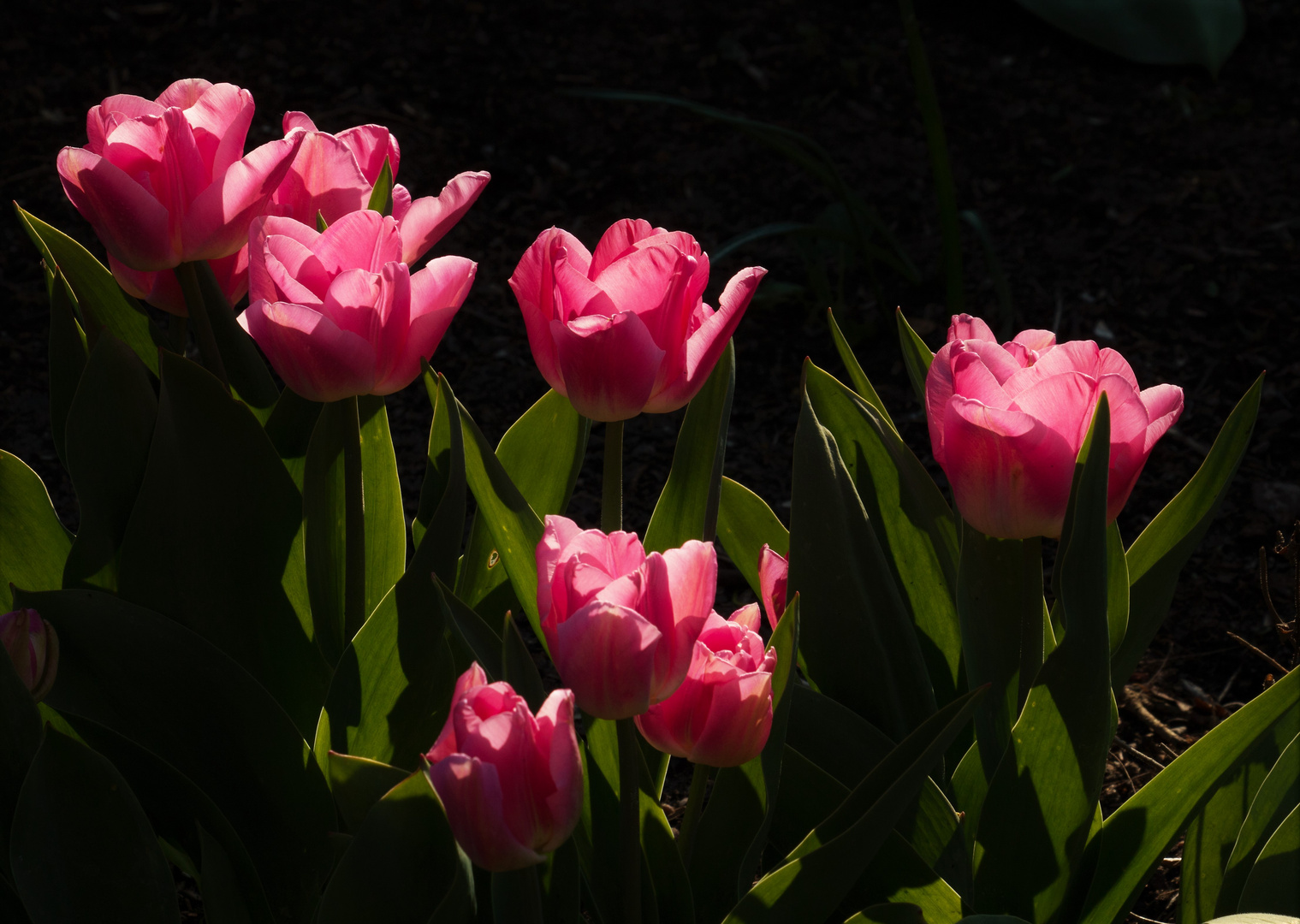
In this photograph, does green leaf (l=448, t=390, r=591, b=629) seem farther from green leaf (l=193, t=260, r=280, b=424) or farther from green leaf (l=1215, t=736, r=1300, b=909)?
green leaf (l=1215, t=736, r=1300, b=909)

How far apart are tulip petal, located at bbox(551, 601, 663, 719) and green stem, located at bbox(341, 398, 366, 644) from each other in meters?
0.32

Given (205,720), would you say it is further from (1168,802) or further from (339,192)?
(1168,802)

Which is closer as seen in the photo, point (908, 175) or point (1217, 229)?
point (1217, 229)

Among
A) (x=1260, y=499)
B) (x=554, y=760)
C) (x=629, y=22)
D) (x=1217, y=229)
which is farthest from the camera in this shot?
(x=629, y=22)

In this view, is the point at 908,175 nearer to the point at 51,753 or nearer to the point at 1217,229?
the point at 1217,229

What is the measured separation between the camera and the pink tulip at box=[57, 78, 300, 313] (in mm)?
826

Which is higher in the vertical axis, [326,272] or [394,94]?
[326,272]

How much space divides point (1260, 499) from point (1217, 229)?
3.00 ft

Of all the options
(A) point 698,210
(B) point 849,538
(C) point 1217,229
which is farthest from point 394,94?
(B) point 849,538

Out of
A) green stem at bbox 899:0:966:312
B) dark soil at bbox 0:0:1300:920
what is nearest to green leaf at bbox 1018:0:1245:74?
dark soil at bbox 0:0:1300:920

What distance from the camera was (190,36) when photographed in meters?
2.98

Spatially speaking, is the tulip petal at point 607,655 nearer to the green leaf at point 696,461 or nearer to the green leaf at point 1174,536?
the green leaf at point 696,461

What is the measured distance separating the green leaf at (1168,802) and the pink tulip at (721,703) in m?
0.34

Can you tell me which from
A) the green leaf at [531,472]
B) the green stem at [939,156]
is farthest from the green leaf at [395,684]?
the green stem at [939,156]
